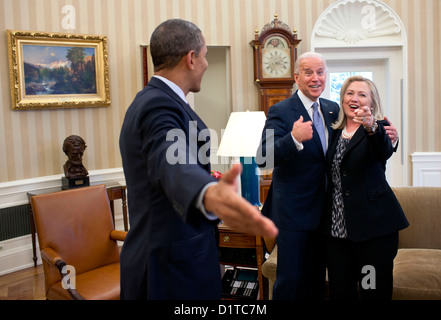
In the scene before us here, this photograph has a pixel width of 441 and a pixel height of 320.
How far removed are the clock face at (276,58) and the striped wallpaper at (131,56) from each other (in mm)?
249

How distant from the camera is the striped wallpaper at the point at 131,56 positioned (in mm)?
4441

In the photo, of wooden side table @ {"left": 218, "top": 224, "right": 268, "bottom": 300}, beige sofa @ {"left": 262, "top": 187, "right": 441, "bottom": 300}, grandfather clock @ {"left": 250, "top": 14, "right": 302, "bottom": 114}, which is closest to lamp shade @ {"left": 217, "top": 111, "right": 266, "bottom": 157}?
wooden side table @ {"left": 218, "top": 224, "right": 268, "bottom": 300}

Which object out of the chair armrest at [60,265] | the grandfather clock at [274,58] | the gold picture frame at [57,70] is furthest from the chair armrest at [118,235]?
the grandfather clock at [274,58]

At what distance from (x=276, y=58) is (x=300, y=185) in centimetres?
329

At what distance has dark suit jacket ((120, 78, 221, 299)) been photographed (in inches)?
46.3

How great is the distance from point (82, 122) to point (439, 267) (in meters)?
3.70

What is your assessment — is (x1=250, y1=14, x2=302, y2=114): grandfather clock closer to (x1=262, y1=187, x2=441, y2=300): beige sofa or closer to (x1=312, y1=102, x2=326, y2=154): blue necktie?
(x1=262, y1=187, x2=441, y2=300): beige sofa

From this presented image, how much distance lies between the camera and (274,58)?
516cm

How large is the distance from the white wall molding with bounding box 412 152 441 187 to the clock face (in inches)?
76.3

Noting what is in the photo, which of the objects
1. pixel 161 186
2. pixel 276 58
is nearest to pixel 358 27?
pixel 276 58

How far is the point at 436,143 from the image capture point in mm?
5520

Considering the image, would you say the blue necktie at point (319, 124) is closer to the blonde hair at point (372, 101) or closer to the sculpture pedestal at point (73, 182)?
the blonde hair at point (372, 101)
